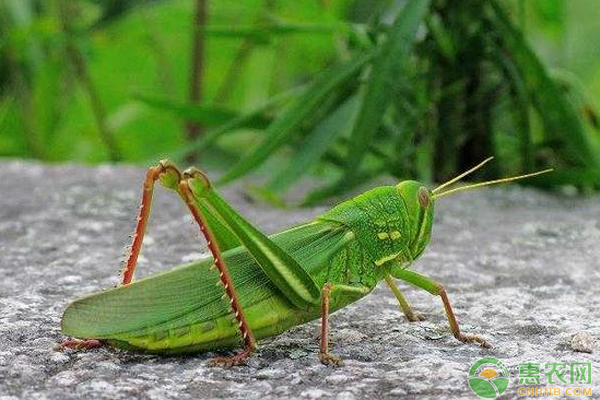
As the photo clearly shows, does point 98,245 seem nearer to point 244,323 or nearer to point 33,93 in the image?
point 244,323

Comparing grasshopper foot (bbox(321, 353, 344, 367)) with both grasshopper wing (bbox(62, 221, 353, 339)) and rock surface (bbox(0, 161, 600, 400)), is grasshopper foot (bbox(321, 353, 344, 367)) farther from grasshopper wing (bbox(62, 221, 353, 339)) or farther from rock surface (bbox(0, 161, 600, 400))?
grasshopper wing (bbox(62, 221, 353, 339))

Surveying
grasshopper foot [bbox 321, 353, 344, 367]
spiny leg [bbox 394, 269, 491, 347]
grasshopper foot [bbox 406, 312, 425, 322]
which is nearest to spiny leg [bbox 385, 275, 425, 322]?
grasshopper foot [bbox 406, 312, 425, 322]

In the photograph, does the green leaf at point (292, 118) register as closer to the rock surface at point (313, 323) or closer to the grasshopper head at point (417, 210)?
the rock surface at point (313, 323)

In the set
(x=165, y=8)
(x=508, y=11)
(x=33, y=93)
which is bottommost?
(x=508, y=11)

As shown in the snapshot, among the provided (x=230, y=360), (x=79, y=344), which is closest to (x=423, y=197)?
(x=230, y=360)

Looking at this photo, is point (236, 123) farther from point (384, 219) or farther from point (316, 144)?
point (384, 219)

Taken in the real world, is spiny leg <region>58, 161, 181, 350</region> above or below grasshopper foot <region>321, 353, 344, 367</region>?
above

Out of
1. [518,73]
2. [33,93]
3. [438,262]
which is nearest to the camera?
[438,262]

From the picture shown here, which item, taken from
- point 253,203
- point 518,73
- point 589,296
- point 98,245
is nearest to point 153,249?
point 98,245
